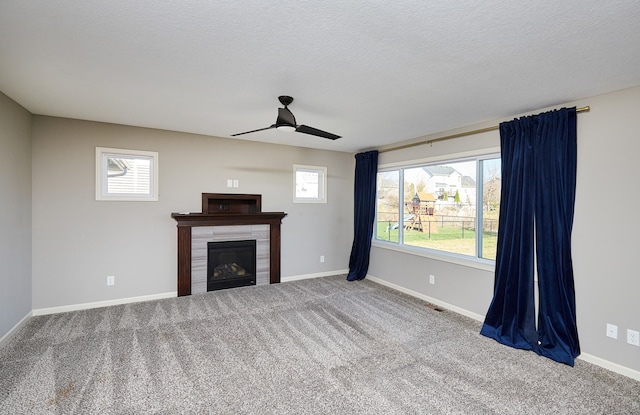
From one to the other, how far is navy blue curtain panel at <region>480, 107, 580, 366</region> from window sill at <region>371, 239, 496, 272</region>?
0.74ft

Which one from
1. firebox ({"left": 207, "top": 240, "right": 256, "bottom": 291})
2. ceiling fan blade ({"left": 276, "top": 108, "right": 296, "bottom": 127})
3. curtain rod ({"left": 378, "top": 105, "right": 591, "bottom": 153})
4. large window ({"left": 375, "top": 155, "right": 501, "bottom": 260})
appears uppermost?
curtain rod ({"left": 378, "top": 105, "right": 591, "bottom": 153})

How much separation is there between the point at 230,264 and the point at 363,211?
260 centimetres

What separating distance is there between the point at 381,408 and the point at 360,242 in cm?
371

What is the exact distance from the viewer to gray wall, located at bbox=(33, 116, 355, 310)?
373 centimetres

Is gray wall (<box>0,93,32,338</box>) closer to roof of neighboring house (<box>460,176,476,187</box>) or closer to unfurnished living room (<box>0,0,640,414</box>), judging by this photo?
unfurnished living room (<box>0,0,640,414</box>)

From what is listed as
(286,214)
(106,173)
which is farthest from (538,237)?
(106,173)

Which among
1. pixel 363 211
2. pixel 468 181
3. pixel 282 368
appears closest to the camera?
pixel 282 368

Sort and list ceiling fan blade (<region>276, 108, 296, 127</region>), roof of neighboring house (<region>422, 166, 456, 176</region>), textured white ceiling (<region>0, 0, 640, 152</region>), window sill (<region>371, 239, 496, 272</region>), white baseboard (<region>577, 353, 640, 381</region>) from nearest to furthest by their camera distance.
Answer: textured white ceiling (<region>0, 0, 640, 152</region>) → white baseboard (<region>577, 353, 640, 381</region>) → ceiling fan blade (<region>276, 108, 296, 127</region>) → window sill (<region>371, 239, 496, 272</region>) → roof of neighboring house (<region>422, 166, 456, 176</region>)

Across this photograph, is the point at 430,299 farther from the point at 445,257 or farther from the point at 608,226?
the point at 608,226

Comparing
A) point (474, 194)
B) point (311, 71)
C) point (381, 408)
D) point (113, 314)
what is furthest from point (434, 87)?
point (113, 314)

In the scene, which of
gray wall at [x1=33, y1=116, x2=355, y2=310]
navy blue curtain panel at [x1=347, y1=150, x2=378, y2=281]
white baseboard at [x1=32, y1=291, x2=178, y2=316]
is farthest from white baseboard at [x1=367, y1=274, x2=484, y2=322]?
white baseboard at [x1=32, y1=291, x2=178, y2=316]

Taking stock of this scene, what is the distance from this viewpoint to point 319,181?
5879 mm

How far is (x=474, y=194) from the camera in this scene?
3922 millimetres

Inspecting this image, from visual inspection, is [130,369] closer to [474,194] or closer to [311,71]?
[311,71]
